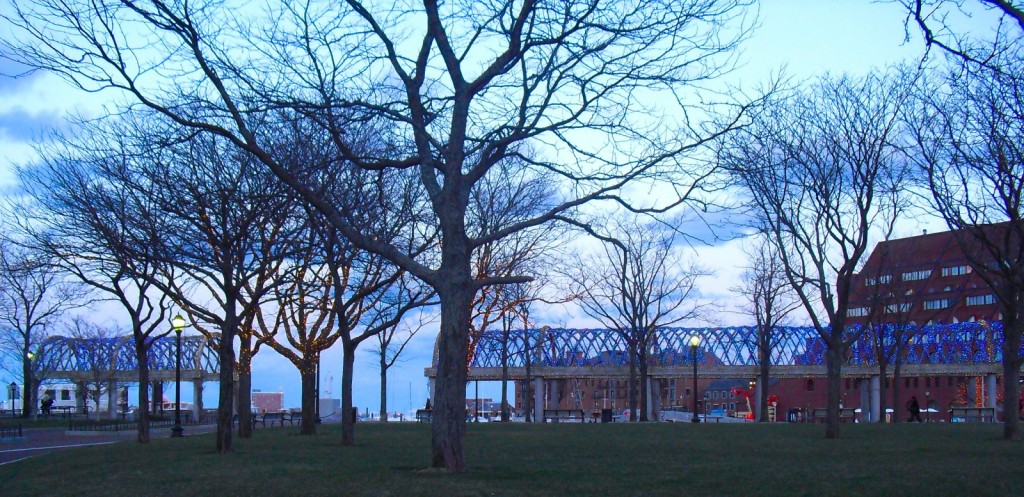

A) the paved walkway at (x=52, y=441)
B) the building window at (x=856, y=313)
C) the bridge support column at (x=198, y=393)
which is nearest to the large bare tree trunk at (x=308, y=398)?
the paved walkway at (x=52, y=441)

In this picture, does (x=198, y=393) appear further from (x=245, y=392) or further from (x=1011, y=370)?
(x=1011, y=370)

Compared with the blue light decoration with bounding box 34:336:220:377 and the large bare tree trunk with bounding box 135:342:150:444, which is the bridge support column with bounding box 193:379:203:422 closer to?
the blue light decoration with bounding box 34:336:220:377

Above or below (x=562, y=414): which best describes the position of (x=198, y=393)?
below

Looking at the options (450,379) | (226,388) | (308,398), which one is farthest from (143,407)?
(450,379)

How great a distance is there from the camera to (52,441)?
3650 cm

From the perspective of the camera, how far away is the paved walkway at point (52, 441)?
29.1 meters

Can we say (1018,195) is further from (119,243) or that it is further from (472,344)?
(472,344)

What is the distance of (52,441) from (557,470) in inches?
1061

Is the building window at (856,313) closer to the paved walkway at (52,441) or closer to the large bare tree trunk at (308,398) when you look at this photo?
the paved walkway at (52,441)

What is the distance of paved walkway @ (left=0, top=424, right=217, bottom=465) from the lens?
29.1 metres

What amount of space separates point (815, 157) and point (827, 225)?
81.4 inches

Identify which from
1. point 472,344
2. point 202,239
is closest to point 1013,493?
point 202,239

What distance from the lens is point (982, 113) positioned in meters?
24.0

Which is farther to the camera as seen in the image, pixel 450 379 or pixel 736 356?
pixel 736 356
